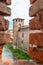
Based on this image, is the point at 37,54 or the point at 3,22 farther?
the point at 3,22

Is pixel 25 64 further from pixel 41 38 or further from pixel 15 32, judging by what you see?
pixel 15 32

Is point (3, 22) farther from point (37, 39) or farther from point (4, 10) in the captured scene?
point (37, 39)

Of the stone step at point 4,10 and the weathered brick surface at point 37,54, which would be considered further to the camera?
the stone step at point 4,10

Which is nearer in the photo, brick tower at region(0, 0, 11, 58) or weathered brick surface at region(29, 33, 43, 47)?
weathered brick surface at region(29, 33, 43, 47)

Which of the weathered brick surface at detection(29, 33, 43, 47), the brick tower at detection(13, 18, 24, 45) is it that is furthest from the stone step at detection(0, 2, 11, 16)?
the brick tower at detection(13, 18, 24, 45)

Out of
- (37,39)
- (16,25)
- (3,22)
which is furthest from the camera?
(16,25)

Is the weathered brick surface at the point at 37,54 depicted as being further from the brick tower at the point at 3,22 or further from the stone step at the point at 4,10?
the stone step at the point at 4,10

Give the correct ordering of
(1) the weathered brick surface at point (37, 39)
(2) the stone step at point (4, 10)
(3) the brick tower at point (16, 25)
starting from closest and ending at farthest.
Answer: (1) the weathered brick surface at point (37, 39)
(2) the stone step at point (4, 10)
(3) the brick tower at point (16, 25)

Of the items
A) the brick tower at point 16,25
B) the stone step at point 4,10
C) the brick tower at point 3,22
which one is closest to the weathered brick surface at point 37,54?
the brick tower at point 3,22

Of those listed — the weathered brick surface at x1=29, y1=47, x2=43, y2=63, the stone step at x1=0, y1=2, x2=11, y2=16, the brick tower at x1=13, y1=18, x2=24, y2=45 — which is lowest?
the brick tower at x1=13, y1=18, x2=24, y2=45

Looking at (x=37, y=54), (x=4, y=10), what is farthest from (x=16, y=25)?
(x=37, y=54)

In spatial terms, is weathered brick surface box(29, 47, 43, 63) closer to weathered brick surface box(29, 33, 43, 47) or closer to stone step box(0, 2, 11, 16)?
weathered brick surface box(29, 33, 43, 47)

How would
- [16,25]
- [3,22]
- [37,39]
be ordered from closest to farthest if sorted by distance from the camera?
[37,39]
[3,22]
[16,25]

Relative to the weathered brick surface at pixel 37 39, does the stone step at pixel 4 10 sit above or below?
above
